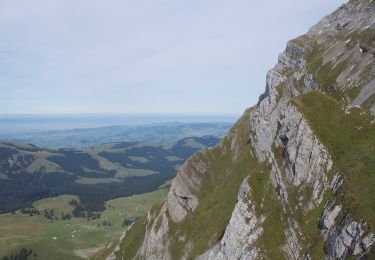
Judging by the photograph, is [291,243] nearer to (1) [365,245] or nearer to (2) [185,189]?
(1) [365,245]

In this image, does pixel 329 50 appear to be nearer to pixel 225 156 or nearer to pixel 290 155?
pixel 225 156

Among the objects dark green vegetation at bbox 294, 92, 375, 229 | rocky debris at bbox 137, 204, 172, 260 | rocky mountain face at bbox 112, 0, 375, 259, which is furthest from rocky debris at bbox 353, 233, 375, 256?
rocky debris at bbox 137, 204, 172, 260

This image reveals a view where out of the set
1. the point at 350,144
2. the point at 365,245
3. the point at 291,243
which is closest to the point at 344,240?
the point at 365,245

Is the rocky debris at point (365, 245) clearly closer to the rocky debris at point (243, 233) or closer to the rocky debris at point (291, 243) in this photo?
the rocky debris at point (291, 243)

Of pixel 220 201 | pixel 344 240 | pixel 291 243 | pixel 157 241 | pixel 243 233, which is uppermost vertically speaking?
pixel 344 240

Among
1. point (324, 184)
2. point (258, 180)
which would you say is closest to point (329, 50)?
point (258, 180)
